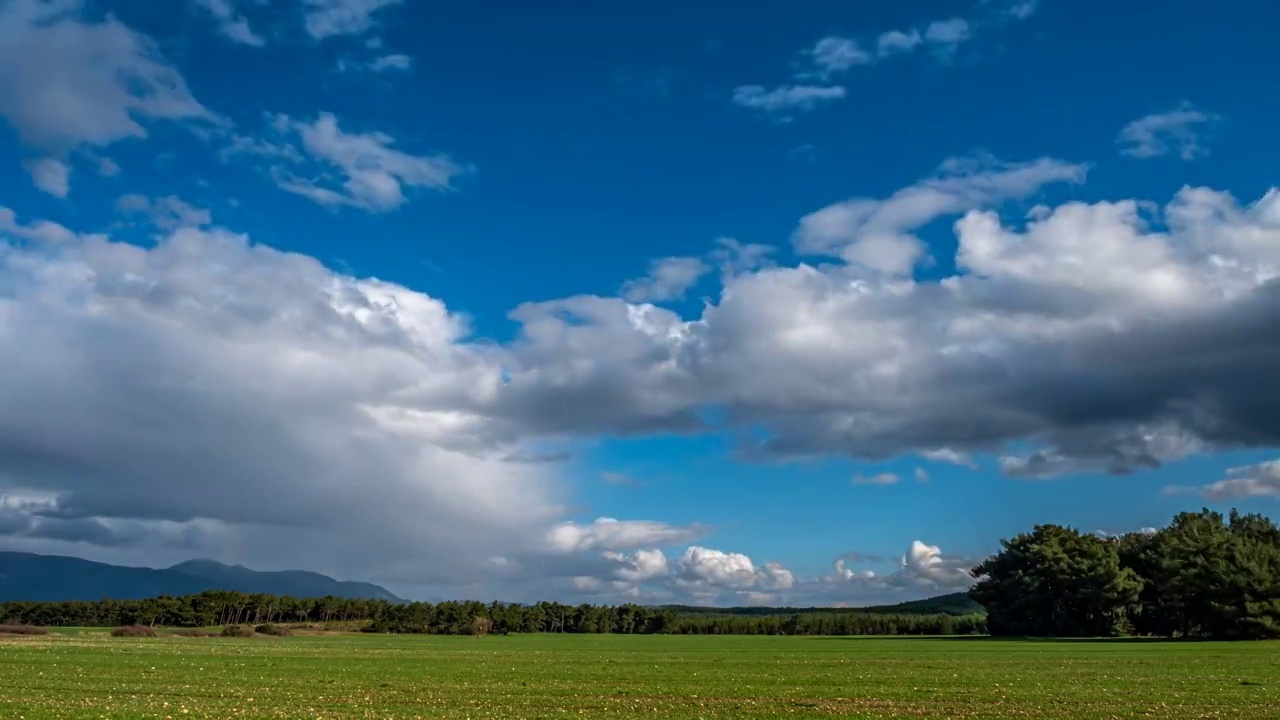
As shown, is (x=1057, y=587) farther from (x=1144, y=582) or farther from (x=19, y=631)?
(x=19, y=631)

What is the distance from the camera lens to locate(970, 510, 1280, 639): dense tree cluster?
104750 mm

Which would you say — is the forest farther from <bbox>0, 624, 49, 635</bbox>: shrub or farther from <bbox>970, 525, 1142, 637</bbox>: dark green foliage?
<bbox>0, 624, 49, 635</bbox>: shrub

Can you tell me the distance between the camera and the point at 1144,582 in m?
130

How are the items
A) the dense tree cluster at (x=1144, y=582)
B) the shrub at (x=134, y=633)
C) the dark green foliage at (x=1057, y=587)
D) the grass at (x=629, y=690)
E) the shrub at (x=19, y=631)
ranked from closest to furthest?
the grass at (x=629, y=690) → the dense tree cluster at (x=1144, y=582) → the shrub at (x=19, y=631) → the shrub at (x=134, y=633) → the dark green foliage at (x=1057, y=587)

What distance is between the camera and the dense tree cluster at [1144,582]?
10475cm

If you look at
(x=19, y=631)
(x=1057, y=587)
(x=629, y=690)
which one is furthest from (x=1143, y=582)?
(x=19, y=631)

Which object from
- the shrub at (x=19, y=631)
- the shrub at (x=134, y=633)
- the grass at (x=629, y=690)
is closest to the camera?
the grass at (x=629, y=690)

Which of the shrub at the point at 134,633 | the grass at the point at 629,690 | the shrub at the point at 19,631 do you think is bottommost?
the shrub at the point at 134,633

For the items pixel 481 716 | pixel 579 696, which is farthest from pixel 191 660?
pixel 481 716

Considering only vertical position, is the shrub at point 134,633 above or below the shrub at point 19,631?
below

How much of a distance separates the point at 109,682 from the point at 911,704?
32.0m

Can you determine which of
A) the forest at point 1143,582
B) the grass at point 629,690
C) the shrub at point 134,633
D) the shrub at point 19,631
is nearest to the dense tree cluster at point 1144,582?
the forest at point 1143,582

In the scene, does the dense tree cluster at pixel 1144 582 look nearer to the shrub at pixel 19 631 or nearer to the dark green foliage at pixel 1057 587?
the dark green foliage at pixel 1057 587

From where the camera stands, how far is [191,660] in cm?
5691
